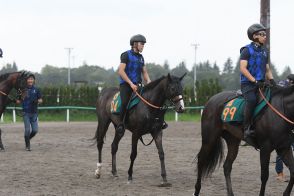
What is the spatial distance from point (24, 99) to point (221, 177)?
24.8 ft

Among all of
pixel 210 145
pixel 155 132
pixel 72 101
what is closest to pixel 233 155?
pixel 210 145

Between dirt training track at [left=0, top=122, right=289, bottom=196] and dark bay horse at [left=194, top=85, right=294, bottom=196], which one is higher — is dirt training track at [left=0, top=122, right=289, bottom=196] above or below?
below

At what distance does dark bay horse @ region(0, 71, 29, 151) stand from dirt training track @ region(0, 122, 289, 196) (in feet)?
4.97

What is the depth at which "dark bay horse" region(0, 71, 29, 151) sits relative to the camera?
15.5m

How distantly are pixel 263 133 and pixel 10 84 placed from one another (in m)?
10.0

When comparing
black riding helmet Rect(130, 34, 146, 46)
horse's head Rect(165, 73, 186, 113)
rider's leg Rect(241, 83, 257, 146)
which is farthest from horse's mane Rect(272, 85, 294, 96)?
black riding helmet Rect(130, 34, 146, 46)

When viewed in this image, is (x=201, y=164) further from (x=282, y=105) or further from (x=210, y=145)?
(x=282, y=105)

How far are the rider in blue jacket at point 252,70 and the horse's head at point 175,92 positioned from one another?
5.53 ft

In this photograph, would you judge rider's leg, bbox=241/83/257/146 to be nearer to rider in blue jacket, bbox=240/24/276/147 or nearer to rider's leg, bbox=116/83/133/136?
rider in blue jacket, bbox=240/24/276/147

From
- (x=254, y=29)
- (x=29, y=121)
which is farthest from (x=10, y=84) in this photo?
(x=254, y=29)

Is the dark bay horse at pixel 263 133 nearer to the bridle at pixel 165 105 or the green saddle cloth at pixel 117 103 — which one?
the bridle at pixel 165 105

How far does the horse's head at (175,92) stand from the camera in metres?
9.56

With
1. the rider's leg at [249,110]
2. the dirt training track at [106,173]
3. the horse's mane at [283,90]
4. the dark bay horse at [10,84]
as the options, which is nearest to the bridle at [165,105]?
the dirt training track at [106,173]

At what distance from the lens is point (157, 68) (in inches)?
6053
